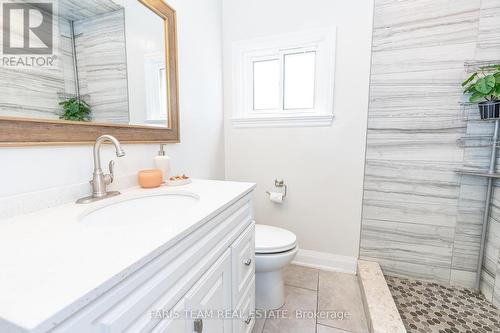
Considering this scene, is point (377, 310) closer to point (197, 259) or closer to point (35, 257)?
point (197, 259)

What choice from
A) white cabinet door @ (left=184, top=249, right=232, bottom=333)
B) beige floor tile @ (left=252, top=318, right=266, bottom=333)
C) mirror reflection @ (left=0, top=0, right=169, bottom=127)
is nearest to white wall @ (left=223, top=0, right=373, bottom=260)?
beige floor tile @ (left=252, top=318, right=266, bottom=333)

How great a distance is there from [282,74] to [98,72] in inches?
53.0

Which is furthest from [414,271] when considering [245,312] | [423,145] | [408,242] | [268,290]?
[245,312]

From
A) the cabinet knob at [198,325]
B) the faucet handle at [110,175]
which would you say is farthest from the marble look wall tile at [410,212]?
the faucet handle at [110,175]

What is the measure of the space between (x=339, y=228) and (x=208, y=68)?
1609 mm

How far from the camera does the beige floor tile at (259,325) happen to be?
4.41ft

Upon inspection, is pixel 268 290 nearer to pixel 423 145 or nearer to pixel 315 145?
pixel 315 145

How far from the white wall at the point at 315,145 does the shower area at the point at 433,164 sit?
0.10 meters

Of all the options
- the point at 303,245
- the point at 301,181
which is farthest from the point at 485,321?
the point at 301,181

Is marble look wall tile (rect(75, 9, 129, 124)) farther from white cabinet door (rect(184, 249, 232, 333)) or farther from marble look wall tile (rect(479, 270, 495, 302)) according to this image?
marble look wall tile (rect(479, 270, 495, 302))

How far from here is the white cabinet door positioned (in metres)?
0.68

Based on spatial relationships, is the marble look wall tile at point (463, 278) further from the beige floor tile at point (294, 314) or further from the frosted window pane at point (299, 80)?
the frosted window pane at point (299, 80)

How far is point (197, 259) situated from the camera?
710mm

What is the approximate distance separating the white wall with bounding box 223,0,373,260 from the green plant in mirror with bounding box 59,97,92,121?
1.23 meters
